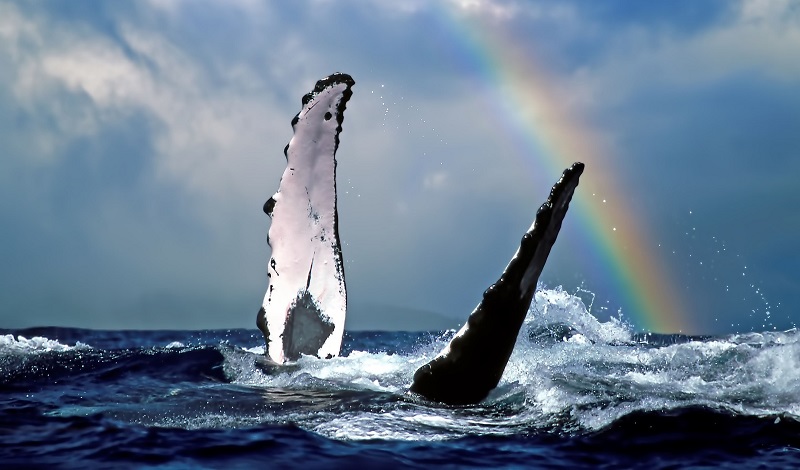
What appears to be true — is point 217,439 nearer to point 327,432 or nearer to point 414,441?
point 327,432

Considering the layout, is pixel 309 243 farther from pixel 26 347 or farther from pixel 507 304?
pixel 26 347

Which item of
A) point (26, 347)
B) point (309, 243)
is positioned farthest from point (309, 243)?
point (26, 347)

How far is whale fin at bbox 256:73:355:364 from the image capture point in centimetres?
887

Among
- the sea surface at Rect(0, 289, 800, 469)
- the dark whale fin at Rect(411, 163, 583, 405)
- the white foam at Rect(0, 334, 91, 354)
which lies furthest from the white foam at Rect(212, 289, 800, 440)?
the white foam at Rect(0, 334, 91, 354)

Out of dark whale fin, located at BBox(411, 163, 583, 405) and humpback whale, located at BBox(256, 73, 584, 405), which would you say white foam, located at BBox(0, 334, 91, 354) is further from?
dark whale fin, located at BBox(411, 163, 583, 405)

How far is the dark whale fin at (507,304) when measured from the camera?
6.39 m

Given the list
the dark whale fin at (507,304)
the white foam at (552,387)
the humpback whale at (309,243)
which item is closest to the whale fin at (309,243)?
the humpback whale at (309,243)

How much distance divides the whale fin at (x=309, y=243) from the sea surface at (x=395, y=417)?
1.11 feet

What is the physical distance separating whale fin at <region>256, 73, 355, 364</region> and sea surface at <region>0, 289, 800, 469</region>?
34 cm

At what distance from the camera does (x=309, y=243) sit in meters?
9.23

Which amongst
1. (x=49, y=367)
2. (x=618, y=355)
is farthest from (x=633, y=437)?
(x=49, y=367)

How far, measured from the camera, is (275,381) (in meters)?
8.41

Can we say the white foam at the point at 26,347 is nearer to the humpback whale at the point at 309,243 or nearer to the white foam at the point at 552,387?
the white foam at the point at 552,387

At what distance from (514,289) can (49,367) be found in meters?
7.06
